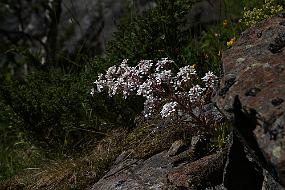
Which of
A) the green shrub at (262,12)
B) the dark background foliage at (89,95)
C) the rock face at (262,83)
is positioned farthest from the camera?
the dark background foliage at (89,95)

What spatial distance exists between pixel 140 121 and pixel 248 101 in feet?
6.68

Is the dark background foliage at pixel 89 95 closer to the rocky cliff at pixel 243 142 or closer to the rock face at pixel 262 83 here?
the rocky cliff at pixel 243 142

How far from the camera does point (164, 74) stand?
3.54 meters

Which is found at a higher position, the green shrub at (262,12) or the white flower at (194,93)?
the green shrub at (262,12)

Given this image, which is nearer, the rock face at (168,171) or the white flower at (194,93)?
the rock face at (168,171)

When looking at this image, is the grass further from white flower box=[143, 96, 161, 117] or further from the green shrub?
the green shrub

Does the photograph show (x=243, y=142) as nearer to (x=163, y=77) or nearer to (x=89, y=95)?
(x=163, y=77)

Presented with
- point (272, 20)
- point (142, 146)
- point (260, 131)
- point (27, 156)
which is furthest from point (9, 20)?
point (260, 131)

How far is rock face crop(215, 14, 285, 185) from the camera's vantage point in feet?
7.79

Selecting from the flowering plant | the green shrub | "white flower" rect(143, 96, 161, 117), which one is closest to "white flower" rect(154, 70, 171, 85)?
the flowering plant

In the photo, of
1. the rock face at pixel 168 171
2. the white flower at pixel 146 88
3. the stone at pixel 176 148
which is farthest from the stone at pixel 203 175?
the white flower at pixel 146 88

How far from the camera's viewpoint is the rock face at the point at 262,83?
→ 2.37m

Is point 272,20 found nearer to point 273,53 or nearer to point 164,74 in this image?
point 273,53

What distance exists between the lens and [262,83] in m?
2.70
